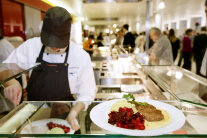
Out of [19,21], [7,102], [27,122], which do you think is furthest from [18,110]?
[19,21]

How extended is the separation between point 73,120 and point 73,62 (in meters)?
0.75

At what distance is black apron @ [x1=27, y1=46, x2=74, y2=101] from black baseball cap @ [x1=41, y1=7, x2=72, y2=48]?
299 mm

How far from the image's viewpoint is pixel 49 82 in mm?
1670

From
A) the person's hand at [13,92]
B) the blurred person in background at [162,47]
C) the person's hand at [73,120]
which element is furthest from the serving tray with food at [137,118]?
the blurred person in background at [162,47]

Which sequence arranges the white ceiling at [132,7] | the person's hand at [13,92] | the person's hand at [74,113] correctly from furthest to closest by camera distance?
1. the white ceiling at [132,7]
2. the person's hand at [13,92]
3. the person's hand at [74,113]

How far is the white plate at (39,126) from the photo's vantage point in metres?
0.89

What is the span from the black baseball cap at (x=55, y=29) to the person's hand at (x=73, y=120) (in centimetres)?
55

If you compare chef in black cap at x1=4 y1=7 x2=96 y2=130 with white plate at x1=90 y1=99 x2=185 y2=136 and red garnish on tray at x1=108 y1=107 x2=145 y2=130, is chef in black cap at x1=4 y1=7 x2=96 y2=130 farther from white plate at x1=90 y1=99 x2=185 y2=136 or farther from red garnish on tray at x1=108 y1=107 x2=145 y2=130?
red garnish on tray at x1=108 y1=107 x2=145 y2=130

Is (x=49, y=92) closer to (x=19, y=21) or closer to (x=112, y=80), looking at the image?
(x=112, y=80)

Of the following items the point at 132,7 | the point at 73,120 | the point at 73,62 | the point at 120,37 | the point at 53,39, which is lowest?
the point at 73,120

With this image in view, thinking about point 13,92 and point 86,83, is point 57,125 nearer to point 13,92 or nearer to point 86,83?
point 13,92

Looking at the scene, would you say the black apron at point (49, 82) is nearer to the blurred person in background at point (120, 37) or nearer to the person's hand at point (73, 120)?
the person's hand at point (73, 120)

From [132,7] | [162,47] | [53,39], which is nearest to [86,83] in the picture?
[53,39]

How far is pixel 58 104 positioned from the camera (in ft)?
3.80
